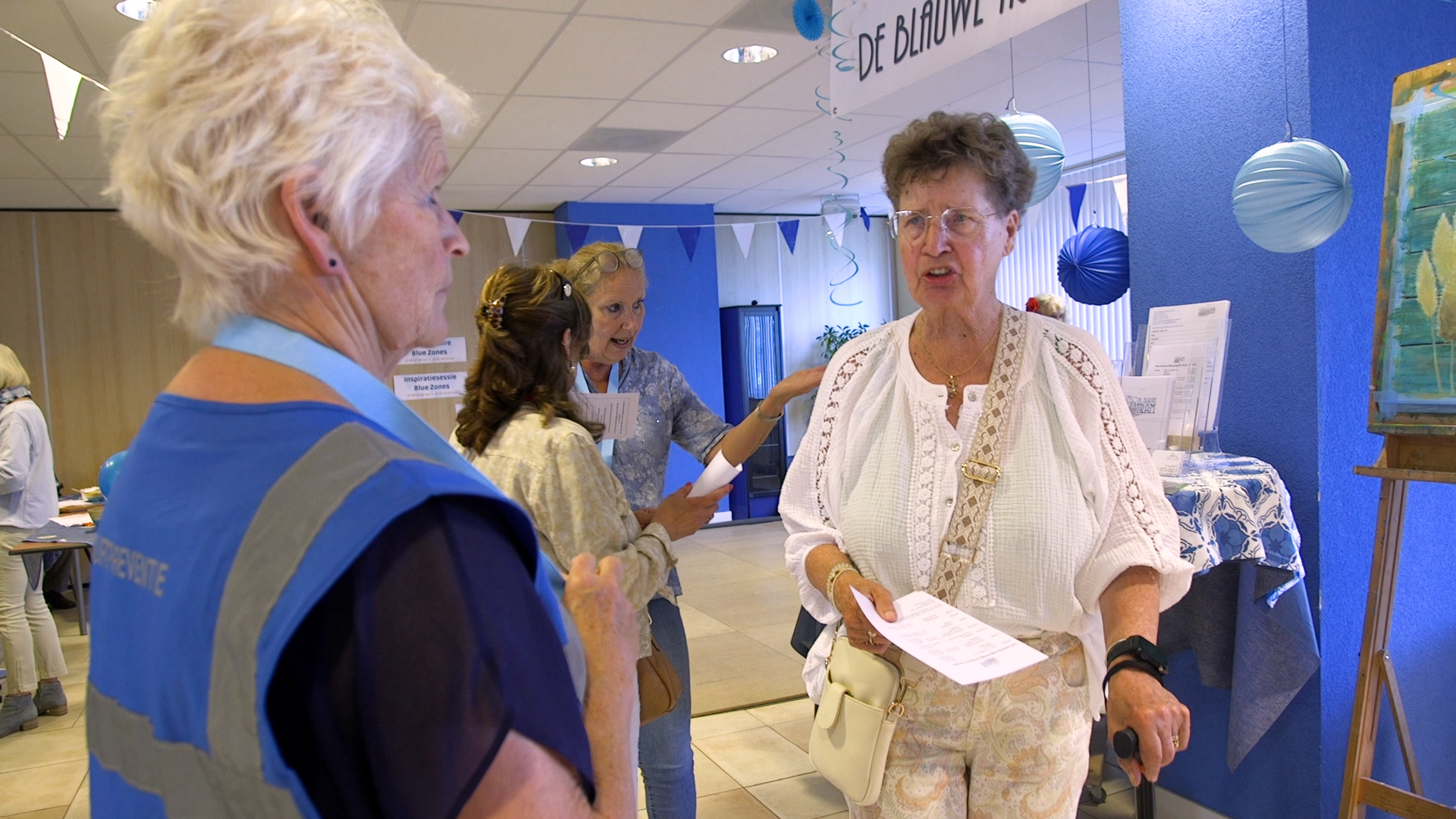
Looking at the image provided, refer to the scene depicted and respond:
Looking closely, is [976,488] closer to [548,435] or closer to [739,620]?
[548,435]

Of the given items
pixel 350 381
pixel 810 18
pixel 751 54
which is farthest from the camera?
pixel 751 54

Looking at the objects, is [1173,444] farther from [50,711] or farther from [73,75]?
[50,711]

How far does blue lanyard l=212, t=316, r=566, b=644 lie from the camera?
2.11ft

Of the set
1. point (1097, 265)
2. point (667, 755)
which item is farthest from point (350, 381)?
point (1097, 265)

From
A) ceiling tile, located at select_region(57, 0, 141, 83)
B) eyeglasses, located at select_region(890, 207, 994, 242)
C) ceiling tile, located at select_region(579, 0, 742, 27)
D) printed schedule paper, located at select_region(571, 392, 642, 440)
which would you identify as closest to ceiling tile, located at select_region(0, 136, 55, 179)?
ceiling tile, located at select_region(57, 0, 141, 83)

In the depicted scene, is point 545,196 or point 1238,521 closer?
point 1238,521

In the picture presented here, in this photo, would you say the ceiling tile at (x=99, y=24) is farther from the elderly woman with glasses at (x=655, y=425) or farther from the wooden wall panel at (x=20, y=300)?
the wooden wall panel at (x=20, y=300)

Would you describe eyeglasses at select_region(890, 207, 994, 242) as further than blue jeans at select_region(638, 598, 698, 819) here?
No

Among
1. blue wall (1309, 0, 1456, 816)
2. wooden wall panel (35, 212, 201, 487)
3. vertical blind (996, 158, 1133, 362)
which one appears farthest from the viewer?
vertical blind (996, 158, 1133, 362)

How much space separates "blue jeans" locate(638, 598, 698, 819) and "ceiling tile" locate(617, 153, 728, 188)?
519 centimetres

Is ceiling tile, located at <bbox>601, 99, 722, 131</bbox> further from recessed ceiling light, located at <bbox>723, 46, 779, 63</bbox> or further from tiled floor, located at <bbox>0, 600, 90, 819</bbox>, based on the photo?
tiled floor, located at <bbox>0, 600, 90, 819</bbox>

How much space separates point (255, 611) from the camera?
54 cm

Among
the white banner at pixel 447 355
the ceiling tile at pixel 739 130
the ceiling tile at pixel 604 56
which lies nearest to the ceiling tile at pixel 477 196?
the white banner at pixel 447 355

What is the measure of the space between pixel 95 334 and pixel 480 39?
518 cm
